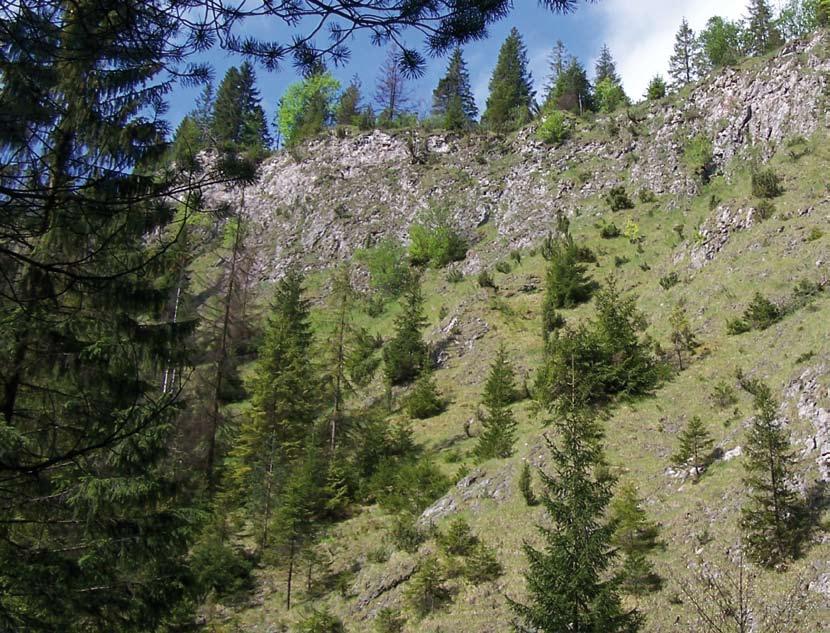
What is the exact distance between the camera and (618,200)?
35375mm

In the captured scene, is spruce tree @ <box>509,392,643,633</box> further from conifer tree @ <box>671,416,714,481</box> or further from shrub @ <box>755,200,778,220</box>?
shrub @ <box>755,200,778,220</box>

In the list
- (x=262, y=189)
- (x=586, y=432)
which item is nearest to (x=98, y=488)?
(x=586, y=432)

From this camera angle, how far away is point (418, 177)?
153ft

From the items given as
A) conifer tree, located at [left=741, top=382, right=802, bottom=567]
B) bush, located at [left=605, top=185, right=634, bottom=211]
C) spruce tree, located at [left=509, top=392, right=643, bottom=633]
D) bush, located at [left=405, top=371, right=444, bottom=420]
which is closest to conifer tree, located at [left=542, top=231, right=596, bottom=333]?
bush, located at [left=405, top=371, right=444, bottom=420]

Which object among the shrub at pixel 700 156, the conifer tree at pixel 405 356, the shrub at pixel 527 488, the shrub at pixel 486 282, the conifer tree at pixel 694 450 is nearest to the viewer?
the conifer tree at pixel 694 450

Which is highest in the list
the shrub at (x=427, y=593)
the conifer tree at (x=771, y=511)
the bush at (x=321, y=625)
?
the conifer tree at (x=771, y=511)

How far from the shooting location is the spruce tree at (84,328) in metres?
3.87

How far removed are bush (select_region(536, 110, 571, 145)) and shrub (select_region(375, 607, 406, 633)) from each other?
3865cm

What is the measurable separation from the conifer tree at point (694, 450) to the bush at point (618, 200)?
2435 centimetres

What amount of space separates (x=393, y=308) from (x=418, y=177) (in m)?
14.1

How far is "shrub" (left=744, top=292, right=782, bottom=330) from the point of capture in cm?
1819

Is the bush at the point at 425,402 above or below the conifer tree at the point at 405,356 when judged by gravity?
below

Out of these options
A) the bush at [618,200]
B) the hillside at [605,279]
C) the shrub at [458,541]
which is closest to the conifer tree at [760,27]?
the hillside at [605,279]

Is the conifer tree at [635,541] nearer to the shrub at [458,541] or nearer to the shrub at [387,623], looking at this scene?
the shrub at [458,541]
